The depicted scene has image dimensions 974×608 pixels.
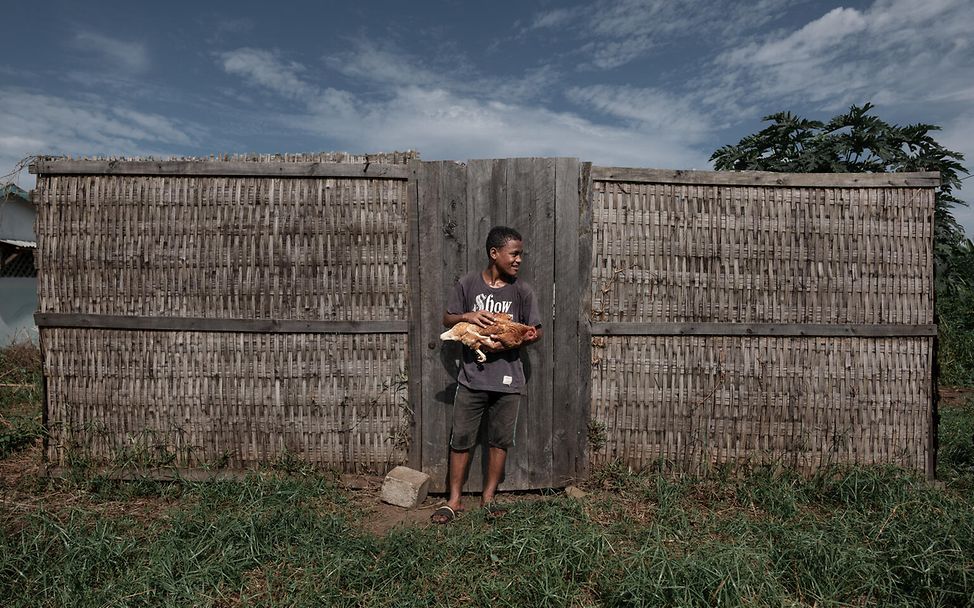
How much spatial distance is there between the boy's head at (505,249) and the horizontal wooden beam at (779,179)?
107cm

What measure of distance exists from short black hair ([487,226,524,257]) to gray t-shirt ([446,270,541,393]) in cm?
25

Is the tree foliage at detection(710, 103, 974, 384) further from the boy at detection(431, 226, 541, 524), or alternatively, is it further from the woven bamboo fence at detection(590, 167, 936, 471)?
the boy at detection(431, 226, 541, 524)

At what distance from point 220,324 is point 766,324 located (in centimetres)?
430

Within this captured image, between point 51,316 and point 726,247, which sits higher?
point 726,247

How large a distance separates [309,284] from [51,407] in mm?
2358

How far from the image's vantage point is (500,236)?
141 inches

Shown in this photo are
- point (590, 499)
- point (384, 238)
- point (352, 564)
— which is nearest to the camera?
point (352, 564)

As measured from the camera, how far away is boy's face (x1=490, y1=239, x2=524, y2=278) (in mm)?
3551


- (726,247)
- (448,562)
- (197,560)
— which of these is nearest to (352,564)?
(448,562)

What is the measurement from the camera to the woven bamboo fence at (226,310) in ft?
13.0

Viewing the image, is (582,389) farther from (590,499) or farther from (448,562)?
(448,562)

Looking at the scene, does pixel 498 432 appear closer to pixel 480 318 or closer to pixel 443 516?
pixel 443 516

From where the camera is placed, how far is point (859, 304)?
4012 mm

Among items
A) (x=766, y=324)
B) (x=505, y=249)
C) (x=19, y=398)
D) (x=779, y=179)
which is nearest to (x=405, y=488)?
(x=505, y=249)
